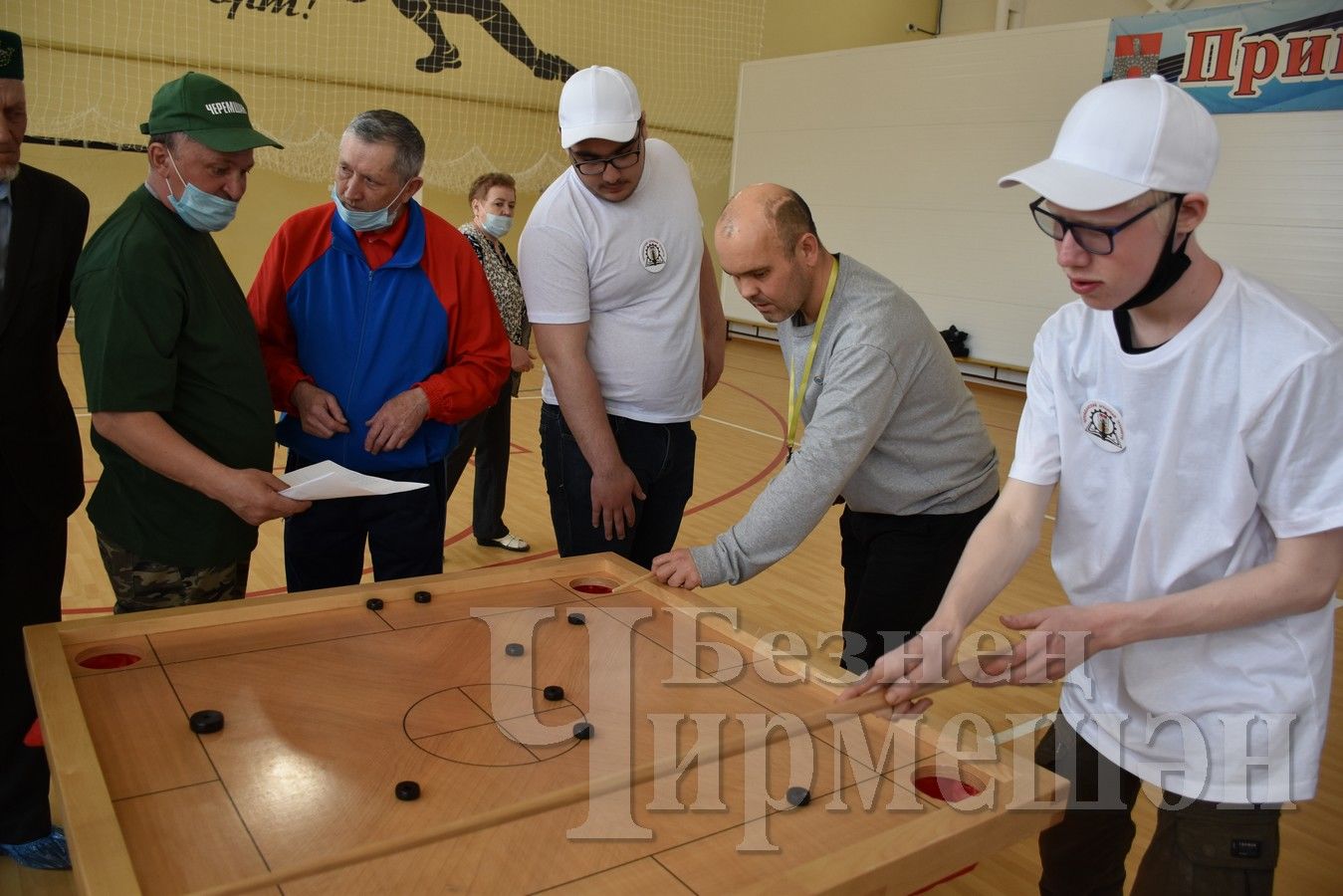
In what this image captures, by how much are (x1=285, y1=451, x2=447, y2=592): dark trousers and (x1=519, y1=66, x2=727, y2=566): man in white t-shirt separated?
0.35 m

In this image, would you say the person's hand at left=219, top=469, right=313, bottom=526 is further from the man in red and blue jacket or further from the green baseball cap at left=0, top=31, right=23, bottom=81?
the green baseball cap at left=0, top=31, right=23, bottom=81

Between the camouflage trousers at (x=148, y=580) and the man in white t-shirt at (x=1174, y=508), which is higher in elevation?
the man in white t-shirt at (x=1174, y=508)

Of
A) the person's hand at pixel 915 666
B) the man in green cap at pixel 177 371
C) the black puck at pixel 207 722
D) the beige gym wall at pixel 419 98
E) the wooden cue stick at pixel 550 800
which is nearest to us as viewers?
the wooden cue stick at pixel 550 800

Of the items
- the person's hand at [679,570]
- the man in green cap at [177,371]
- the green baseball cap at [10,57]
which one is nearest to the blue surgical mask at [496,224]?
the man in green cap at [177,371]

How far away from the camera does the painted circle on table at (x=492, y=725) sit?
143 centimetres

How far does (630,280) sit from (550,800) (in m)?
1.45

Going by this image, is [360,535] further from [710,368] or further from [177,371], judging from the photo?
[710,368]

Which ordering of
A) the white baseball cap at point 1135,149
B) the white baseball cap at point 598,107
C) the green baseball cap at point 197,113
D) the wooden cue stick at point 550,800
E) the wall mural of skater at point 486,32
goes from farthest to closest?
the wall mural of skater at point 486,32 < the white baseball cap at point 598,107 < the green baseball cap at point 197,113 < the white baseball cap at point 1135,149 < the wooden cue stick at point 550,800

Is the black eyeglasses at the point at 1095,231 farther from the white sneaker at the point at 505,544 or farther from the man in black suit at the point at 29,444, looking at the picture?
the white sneaker at the point at 505,544

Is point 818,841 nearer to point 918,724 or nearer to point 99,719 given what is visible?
point 918,724

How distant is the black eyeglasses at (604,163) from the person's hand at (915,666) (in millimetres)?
1301

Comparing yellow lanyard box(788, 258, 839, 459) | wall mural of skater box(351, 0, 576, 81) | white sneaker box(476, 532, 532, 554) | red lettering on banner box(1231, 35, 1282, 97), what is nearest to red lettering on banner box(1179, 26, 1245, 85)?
red lettering on banner box(1231, 35, 1282, 97)

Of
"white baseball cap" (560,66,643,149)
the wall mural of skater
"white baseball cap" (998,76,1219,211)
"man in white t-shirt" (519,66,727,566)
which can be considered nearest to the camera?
"white baseball cap" (998,76,1219,211)

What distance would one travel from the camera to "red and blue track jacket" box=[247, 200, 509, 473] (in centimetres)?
231
